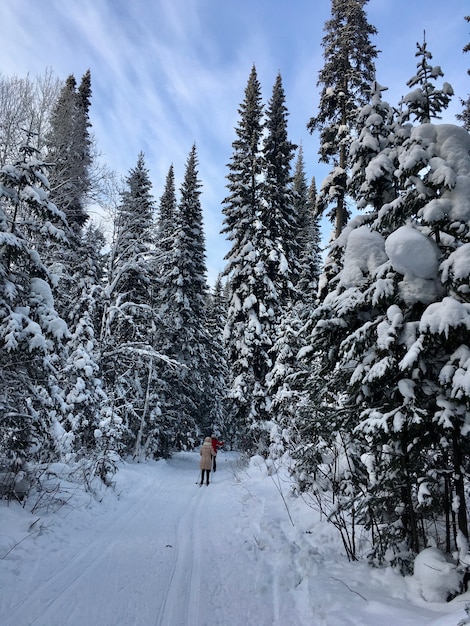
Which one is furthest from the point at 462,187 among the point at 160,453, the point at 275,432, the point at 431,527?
the point at 160,453

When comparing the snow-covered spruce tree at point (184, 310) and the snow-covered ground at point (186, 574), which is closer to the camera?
the snow-covered ground at point (186, 574)

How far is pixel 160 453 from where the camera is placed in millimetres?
20641

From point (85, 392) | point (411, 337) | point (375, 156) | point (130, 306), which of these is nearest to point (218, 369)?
point (130, 306)

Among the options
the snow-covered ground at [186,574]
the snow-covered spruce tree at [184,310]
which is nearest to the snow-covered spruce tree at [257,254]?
the snow-covered spruce tree at [184,310]

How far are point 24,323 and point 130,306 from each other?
976cm

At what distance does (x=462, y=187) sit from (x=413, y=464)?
10.4 ft

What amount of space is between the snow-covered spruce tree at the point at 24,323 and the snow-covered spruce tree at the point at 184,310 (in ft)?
43.3

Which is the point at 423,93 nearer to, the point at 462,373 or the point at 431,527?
the point at 462,373

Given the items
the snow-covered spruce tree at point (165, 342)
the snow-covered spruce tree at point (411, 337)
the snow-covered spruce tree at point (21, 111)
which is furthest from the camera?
the snow-covered spruce tree at point (165, 342)

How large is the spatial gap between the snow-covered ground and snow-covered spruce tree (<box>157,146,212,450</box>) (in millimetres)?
12926

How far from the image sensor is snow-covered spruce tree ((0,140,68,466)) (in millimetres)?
6207

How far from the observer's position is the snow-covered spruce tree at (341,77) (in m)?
13.3

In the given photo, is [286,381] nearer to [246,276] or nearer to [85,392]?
[85,392]

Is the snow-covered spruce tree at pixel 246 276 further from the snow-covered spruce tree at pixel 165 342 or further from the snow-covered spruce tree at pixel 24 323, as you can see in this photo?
the snow-covered spruce tree at pixel 24 323
